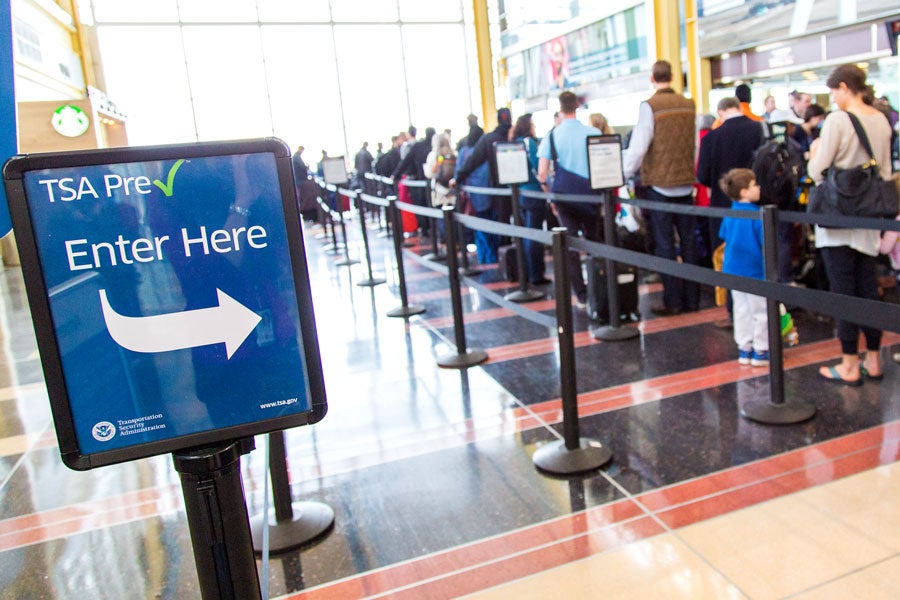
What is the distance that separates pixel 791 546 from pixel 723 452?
76cm

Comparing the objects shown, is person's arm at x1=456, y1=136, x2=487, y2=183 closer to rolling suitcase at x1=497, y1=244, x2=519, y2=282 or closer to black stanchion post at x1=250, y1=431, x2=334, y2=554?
rolling suitcase at x1=497, y1=244, x2=519, y2=282

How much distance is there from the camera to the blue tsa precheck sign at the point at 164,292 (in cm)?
114

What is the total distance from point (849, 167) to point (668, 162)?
182cm

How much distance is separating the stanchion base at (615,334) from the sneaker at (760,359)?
0.93 metres

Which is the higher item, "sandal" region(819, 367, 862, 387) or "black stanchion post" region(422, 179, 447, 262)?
"black stanchion post" region(422, 179, 447, 262)

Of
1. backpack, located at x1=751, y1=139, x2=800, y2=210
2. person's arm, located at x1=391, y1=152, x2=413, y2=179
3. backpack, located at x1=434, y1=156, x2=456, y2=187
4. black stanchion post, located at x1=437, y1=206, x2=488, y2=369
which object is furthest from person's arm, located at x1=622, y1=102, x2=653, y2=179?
person's arm, located at x1=391, y1=152, x2=413, y2=179

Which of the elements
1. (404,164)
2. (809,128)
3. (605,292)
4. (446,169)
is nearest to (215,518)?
(605,292)

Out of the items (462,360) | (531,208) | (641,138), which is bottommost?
(462,360)

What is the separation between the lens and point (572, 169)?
19.2 feet

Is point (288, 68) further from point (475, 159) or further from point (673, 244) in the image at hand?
point (673, 244)

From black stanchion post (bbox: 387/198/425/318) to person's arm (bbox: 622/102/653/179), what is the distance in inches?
72.5

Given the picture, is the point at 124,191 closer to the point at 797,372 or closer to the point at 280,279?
the point at 280,279

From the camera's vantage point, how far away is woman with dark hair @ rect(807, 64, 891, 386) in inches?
139

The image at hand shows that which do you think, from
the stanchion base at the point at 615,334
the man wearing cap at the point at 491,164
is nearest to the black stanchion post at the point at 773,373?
the stanchion base at the point at 615,334
